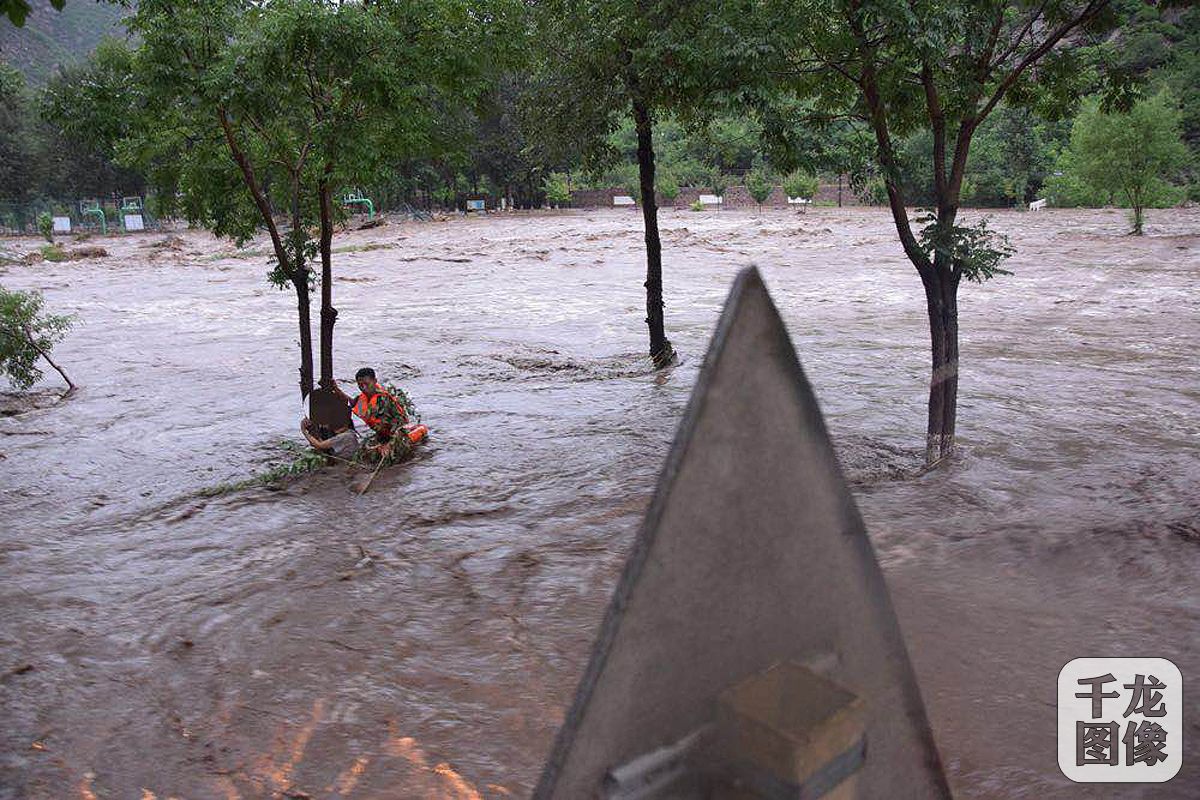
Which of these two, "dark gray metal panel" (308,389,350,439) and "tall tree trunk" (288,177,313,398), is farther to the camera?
"tall tree trunk" (288,177,313,398)

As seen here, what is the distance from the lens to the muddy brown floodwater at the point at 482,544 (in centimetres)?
580

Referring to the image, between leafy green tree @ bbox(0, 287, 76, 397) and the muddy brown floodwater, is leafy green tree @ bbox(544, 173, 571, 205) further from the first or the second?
leafy green tree @ bbox(0, 287, 76, 397)

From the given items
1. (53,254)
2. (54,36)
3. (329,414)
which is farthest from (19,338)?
(54,36)

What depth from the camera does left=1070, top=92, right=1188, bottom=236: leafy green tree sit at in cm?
3328

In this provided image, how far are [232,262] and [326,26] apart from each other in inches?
1228

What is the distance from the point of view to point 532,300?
2722cm

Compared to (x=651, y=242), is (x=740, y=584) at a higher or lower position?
lower

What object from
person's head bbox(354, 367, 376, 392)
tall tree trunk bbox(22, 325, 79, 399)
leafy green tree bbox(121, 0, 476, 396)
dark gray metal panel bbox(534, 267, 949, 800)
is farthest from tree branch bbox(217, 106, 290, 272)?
dark gray metal panel bbox(534, 267, 949, 800)

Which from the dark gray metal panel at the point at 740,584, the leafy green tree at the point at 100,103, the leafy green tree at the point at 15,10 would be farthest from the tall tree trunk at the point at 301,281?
the dark gray metal panel at the point at 740,584

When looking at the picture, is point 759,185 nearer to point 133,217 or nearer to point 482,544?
point 133,217

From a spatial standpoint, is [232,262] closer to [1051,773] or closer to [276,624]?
[276,624]

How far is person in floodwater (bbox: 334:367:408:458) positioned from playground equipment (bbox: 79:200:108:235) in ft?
160

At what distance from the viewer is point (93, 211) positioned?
2132 inches

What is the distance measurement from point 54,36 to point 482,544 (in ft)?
395
